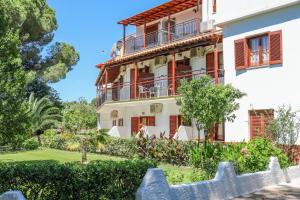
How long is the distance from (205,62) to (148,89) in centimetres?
403

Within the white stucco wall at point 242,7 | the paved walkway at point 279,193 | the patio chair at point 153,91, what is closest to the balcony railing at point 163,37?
the patio chair at point 153,91

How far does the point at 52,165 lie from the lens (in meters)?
7.36

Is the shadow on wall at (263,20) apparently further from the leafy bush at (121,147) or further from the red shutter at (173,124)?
the leafy bush at (121,147)

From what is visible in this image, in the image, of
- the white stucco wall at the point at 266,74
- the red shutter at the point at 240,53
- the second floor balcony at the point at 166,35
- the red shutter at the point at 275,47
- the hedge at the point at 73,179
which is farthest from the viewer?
the second floor balcony at the point at 166,35

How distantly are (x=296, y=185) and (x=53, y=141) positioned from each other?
21.5m

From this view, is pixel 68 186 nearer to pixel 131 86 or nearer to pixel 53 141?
pixel 131 86

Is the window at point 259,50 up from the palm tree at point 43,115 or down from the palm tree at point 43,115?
up

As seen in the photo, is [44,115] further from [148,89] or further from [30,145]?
[148,89]

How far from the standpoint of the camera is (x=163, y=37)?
26.5 metres

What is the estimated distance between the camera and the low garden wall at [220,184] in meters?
7.83

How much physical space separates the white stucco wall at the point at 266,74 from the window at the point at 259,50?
1.08 feet

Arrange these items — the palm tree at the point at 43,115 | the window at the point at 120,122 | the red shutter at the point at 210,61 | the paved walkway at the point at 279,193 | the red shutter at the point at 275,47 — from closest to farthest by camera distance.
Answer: the paved walkway at the point at 279,193, the red shutter at the point at 275,47, the red shutter at the point at 210,61, the window at the point at 120,122, the palm tree at the point at 43,115

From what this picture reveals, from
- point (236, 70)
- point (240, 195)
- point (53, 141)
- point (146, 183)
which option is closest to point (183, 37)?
point (236, 70)

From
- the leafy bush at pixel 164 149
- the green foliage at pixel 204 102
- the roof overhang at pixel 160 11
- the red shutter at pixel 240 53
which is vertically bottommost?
the leafy bush at pixel 164 149
